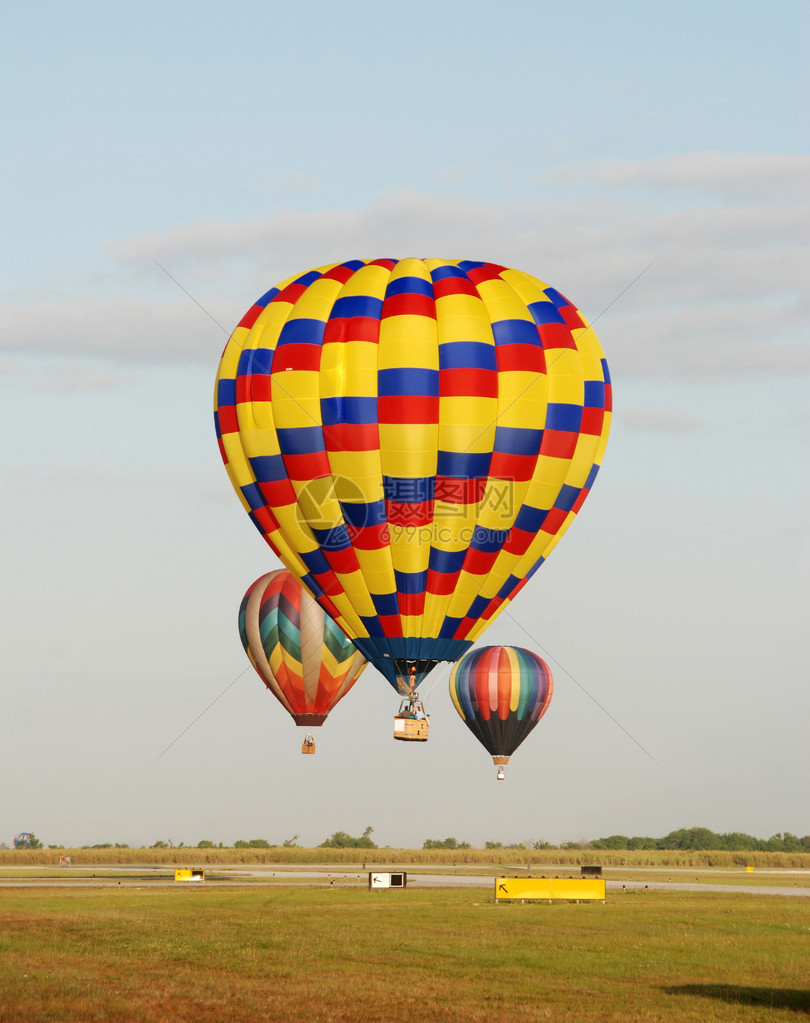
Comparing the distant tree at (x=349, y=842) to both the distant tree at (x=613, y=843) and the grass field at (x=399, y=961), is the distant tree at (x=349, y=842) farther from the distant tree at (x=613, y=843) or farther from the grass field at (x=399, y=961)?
the grass field at (x=399, y=961)

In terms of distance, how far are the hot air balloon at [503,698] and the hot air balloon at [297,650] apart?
299 inches

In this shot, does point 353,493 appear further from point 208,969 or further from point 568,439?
point 208,969

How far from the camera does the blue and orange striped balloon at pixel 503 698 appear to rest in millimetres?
67188

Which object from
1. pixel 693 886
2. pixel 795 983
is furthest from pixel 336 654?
pixel 795 983

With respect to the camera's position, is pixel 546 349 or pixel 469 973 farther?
pixel 546 349

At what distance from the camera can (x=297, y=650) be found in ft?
207

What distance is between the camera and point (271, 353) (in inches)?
1448

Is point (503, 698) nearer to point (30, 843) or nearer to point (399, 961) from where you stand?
point (399, 961)

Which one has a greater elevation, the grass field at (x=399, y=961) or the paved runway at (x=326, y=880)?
the paved runway at (x=326, y=880)

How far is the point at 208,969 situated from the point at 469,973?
18.4 feet

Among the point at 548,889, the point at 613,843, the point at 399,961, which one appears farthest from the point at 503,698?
the point at 613,843

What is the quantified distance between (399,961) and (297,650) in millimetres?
35359

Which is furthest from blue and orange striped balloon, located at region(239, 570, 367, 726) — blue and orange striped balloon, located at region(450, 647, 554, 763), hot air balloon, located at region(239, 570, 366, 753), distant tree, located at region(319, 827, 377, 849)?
distant tree, located at region(319, 827, 377, 849)

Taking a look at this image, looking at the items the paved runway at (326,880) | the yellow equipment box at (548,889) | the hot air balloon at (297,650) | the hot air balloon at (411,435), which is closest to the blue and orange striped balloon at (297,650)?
the hot air balloon at (297,650)
